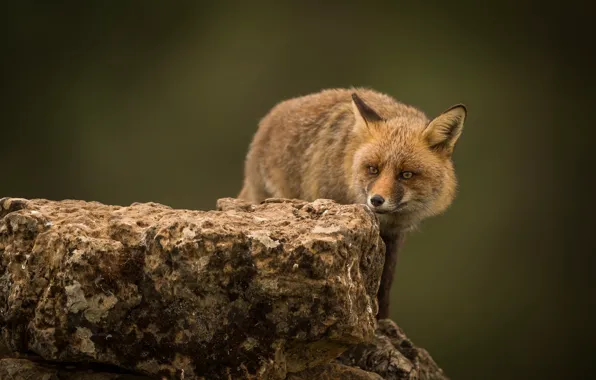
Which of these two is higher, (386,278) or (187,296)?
(187,296)

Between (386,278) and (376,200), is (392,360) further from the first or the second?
(376,200)

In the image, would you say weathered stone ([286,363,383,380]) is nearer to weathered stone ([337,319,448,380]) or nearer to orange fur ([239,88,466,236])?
weathered stone ([337,319,448,380])

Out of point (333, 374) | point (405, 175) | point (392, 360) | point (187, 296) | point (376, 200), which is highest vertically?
point (405, 175)

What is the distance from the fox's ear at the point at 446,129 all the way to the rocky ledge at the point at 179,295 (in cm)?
176

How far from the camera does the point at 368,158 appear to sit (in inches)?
195

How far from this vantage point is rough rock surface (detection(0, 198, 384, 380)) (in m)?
3.21

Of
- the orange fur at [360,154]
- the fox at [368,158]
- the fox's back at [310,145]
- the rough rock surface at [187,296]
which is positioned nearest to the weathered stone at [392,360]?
the fox at [368,158]

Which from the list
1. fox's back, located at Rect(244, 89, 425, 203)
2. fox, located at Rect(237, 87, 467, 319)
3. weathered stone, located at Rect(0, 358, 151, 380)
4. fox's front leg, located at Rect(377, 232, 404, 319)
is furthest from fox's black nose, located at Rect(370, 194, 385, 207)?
weathered stone, located at Rect(0, 358, 151, 380)

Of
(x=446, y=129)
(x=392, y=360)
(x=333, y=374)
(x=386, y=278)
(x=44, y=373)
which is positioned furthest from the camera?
(x=386, y=278)

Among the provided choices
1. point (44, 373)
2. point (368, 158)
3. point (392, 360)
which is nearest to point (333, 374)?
point (392, 360)

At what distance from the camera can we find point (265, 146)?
6285 mm

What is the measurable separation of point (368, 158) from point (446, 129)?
0.61 meters

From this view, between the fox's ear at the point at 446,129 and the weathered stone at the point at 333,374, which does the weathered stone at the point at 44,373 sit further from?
the fox's ear at the point at 446,129

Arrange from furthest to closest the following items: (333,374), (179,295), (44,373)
A: 1. (333,374)
2. (44,373)
3. (179,295)
